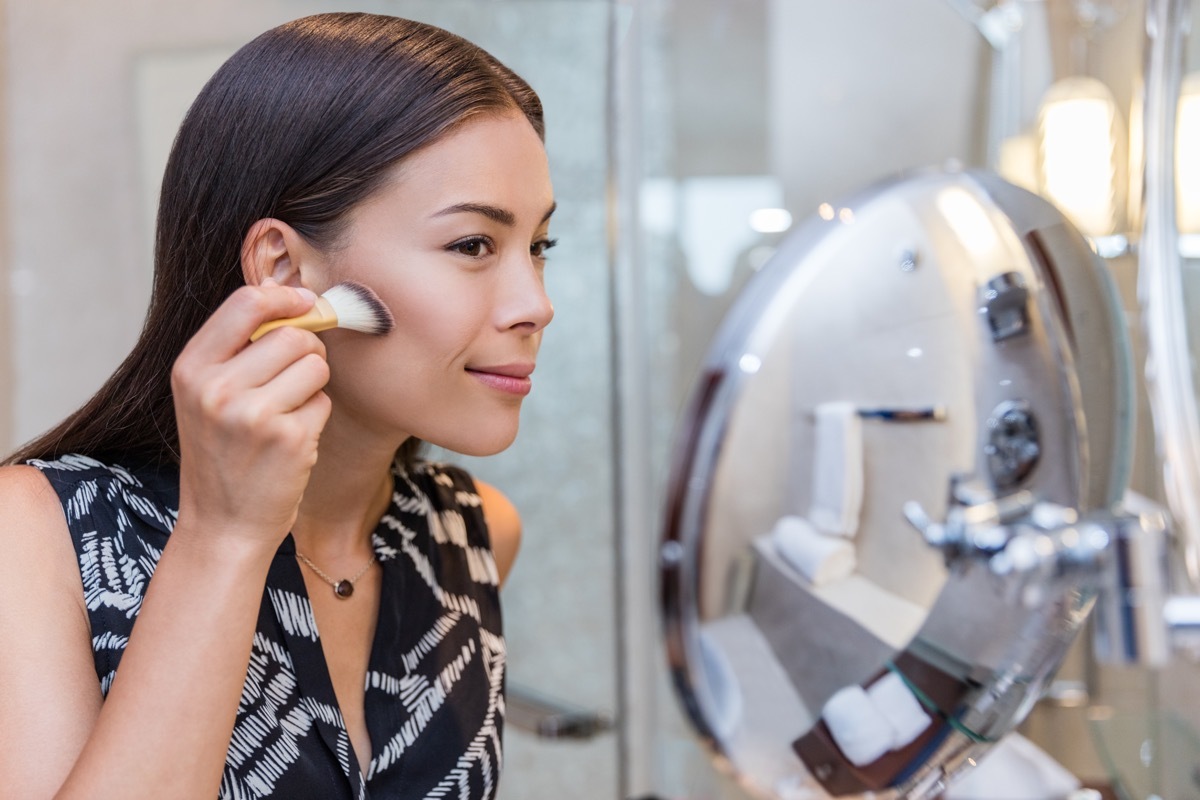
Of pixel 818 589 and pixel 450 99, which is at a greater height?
pixel 450 99

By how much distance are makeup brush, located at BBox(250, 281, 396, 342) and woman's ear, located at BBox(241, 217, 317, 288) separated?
0.02m

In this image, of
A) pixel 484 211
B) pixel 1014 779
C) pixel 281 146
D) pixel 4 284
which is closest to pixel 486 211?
pixel 484 211

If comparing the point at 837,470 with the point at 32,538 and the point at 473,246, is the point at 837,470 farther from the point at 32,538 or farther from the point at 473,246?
the point at 32,538

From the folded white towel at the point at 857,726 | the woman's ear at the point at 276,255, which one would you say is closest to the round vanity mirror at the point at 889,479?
the folded white towel at the point at 857,726

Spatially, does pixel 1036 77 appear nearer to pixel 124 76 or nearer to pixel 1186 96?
pixel 1186 96

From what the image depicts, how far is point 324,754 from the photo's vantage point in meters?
0.58

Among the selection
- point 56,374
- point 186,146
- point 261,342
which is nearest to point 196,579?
point 261,342

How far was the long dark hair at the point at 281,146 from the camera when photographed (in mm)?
548

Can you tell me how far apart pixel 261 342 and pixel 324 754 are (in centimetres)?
26

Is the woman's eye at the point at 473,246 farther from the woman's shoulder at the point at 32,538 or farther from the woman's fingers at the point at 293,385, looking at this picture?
the woman's shoulder at the point at 32,538

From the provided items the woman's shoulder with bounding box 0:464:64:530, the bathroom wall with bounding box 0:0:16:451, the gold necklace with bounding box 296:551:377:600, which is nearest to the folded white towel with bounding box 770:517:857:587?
the gold necklace with bounding box 296:551:377:600

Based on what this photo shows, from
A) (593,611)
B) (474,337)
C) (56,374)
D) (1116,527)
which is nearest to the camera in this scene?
(1116,527)

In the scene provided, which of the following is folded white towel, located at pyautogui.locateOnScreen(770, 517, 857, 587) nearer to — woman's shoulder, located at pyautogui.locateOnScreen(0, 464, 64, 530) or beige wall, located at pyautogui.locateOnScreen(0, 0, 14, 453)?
woman's shoulder, located at pyautogui.locateOnScreen(0, 464, 64, 530)

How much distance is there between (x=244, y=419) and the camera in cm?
41
